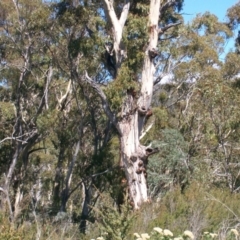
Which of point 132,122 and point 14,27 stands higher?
point 14,27

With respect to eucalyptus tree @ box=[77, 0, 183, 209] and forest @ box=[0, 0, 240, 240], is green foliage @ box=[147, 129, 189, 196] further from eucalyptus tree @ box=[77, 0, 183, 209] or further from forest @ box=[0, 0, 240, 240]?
eucalyptus tree @ box=[77, 0, 183, 209]

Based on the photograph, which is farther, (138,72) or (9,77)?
(9,77)

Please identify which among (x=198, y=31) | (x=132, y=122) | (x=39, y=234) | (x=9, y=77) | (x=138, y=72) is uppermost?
(x=198, y=31)

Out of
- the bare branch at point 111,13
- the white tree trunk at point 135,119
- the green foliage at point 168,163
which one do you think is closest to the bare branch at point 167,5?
the white tree trunk at point 135,119

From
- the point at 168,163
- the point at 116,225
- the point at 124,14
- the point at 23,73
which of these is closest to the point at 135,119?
the point at 168,163

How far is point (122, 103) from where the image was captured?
48.2ft

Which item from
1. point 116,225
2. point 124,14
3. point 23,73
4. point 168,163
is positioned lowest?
point 116,225

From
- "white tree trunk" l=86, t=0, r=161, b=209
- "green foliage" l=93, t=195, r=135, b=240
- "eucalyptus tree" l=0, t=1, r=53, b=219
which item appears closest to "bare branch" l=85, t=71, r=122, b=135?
"white tree trunk" l=86, t=0, r=161, b=209

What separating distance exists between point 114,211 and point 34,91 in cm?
1438

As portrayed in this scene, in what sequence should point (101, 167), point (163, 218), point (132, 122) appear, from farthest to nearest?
point (101, 167)
point (132, 122)
point (163, 218)

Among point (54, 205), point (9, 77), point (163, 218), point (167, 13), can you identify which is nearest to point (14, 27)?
point (9, 77)

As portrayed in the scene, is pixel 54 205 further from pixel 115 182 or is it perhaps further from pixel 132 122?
pixel 132 122

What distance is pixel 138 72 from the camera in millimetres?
15531

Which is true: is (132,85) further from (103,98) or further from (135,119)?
(135,119)
